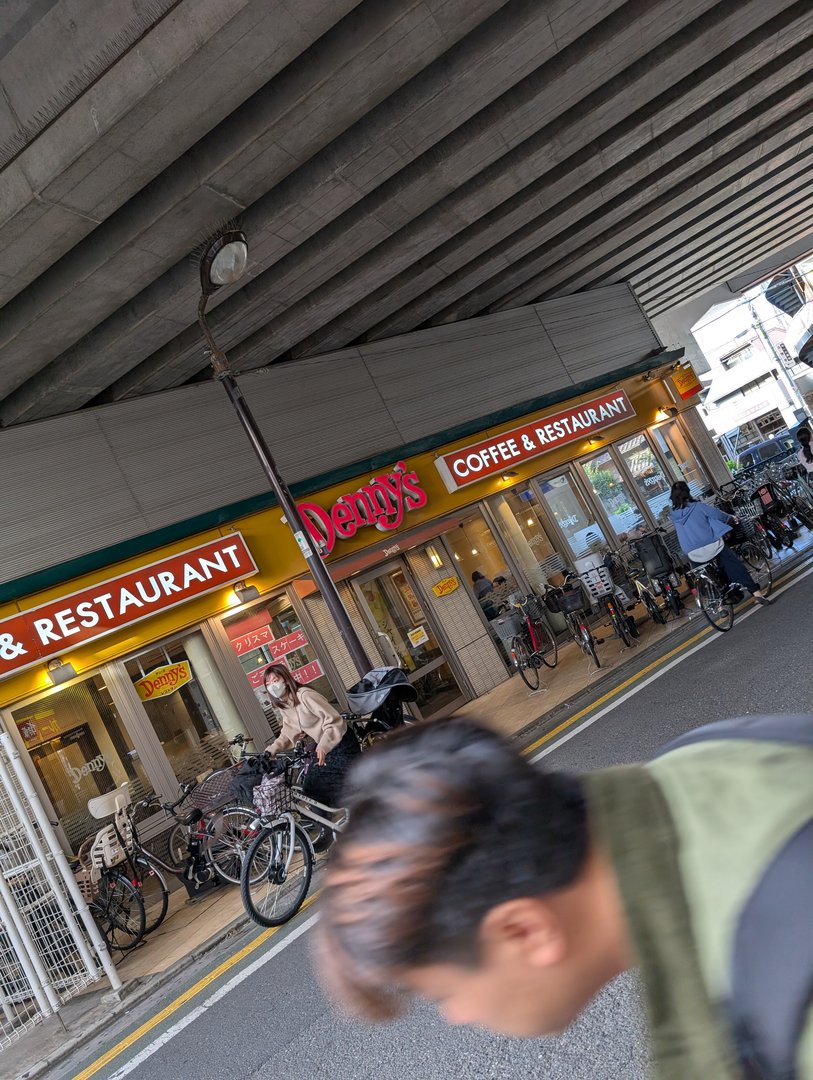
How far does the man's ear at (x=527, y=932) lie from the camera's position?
2.98ft

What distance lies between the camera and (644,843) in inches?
35.5

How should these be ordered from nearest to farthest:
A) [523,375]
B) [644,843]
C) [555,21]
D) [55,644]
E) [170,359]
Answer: [644,843] < [555,21] < [55,644] < [170,359] < [523,375]

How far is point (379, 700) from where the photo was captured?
25.9 feet

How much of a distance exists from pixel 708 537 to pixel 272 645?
6.21m

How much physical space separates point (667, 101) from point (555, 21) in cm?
403

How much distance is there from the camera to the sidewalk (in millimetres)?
5602

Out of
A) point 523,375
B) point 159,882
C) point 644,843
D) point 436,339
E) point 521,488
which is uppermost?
point 436,339

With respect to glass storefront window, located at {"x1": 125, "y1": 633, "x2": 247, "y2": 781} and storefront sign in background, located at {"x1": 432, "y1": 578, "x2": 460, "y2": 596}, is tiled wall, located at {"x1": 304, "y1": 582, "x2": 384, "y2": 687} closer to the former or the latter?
glass storefront window, located at {"x1": 125, "y1": 633, "x2": 247, "y2": 781}

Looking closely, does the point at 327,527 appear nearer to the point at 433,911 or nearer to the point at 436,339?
the point at 436,339

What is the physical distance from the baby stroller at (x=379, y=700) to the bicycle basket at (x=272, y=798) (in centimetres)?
150

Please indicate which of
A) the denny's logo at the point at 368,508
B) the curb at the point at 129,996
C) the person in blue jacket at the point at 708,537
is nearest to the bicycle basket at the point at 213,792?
the curb at the point at 129,996

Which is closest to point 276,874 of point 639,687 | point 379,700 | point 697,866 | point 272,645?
point 379,700

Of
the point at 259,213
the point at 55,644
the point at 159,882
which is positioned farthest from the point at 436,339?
the point at 159,882

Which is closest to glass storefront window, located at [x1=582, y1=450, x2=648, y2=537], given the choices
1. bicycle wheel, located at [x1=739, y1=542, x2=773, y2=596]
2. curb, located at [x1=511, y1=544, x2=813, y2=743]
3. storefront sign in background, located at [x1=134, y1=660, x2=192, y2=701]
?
bicycle wheel, located at [x1=739, y1=542, x2=773, y2=596]
